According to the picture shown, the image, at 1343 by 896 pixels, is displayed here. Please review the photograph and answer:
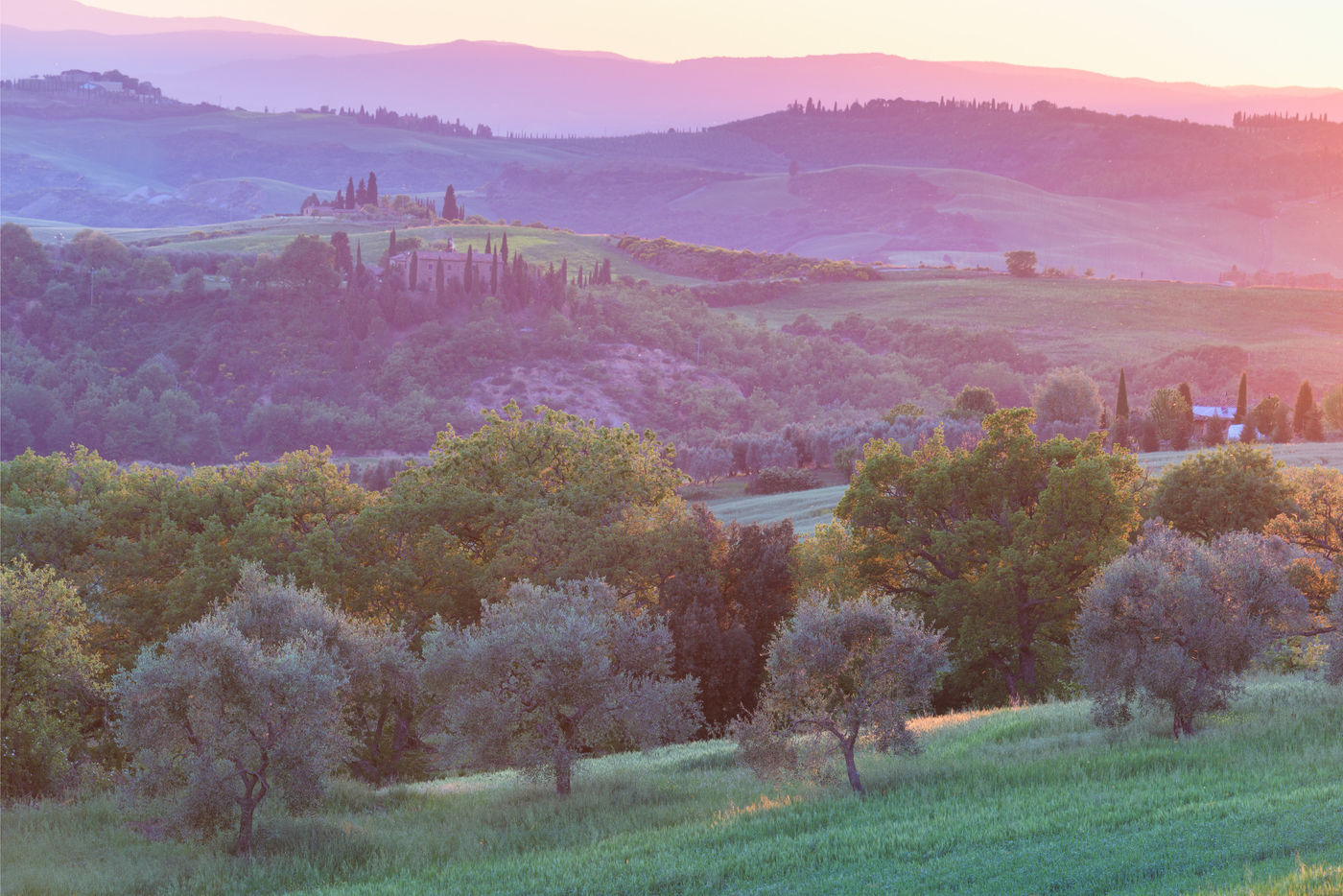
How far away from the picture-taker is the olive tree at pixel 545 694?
1128 inches

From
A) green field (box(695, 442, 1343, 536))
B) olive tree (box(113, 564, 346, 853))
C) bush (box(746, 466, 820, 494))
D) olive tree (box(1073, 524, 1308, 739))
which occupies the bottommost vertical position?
bush (box(746, 466, 820, 494))

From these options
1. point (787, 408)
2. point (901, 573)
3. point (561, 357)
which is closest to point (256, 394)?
point (561, 357)

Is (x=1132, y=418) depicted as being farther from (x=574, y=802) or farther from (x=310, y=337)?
(x=310, y=337)

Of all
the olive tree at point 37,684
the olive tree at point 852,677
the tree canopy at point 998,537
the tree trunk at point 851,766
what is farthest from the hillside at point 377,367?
the tree trunk at point 851,766

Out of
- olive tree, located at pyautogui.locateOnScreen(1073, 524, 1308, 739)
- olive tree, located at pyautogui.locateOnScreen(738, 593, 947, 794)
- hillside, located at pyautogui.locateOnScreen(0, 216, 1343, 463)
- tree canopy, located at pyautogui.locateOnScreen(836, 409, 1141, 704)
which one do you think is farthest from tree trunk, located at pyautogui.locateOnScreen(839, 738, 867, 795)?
hillside, located at pyautogui.locateOnScreen(0, 216, 1343, 463)

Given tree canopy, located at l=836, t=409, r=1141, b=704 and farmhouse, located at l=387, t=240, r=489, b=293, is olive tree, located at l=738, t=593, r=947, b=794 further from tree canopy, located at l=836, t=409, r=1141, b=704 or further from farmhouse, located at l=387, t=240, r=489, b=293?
farmhouse, located at l=387, t=240, r=489, b=293

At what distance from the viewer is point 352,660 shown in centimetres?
3058

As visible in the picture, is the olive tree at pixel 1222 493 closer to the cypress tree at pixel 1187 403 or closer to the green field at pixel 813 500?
the green field at pixel 813 500

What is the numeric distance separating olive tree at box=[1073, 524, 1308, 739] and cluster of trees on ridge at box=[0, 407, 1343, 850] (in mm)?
65

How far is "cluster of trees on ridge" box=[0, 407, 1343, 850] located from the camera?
26656 mm

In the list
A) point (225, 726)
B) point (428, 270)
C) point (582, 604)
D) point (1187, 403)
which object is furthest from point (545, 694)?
point (428, 270)

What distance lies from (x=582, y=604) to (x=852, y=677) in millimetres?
7345

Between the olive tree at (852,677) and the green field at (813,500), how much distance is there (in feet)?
149

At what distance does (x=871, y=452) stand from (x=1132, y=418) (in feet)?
216
